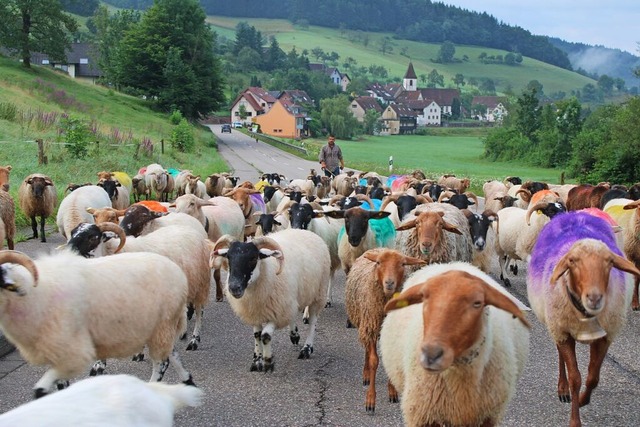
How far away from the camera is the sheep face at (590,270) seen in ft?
19.5

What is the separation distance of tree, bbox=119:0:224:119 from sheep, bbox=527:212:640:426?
67.7 meters

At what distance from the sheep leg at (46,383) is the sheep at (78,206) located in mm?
7021

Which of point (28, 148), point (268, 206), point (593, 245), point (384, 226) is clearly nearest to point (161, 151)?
point (28, 148)

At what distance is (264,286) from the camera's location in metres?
8.31

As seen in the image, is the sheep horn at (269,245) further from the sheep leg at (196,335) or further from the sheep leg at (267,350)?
the sheep leg at (196,335)

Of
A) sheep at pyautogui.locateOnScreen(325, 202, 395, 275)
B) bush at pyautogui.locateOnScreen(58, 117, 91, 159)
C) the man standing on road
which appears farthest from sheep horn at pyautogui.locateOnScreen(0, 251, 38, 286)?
bush at pyautogui.locateOnScreen(58, 117, 91, 159)

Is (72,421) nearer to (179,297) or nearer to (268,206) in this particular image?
(179,297)

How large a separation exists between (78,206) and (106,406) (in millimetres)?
10855

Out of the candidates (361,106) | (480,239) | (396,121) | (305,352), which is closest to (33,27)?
(480,239)

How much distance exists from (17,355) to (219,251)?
2840mm

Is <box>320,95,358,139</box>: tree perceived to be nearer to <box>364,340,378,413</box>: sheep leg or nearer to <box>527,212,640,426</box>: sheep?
<box>527,212,640,426</box>: sheep

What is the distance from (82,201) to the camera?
1371 cm

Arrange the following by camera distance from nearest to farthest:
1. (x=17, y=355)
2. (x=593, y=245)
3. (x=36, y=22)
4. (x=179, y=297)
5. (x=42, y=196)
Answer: (x=593, y=245)
(x=179, y=297)
(x=17, y=355)
(x=42, y=196)
(x=36, y=22)

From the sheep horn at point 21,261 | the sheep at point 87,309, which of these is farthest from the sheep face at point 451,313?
the sheep horn at point 21,261
